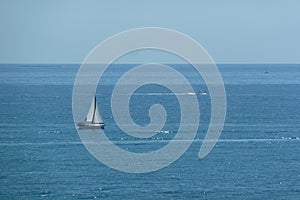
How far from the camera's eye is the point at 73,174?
87438 mm

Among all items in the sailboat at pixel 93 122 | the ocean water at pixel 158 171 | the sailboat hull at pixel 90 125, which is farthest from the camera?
the sailboat at pixel 93 122

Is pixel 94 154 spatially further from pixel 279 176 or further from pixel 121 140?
pixel 279 176

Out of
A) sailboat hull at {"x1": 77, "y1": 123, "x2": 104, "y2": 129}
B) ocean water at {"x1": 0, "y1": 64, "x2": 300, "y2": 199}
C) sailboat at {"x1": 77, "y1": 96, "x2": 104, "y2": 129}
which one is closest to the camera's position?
ocean water at {"x1": 0, "y1": 64, "x2": 300, "y2": 199}

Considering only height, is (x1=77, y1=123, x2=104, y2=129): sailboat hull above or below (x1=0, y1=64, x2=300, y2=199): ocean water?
below

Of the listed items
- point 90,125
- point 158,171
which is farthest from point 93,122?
point 158,171

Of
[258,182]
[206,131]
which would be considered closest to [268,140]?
[206,131]

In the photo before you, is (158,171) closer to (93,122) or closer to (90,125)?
(90,125)

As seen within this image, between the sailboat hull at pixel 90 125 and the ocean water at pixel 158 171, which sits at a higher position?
the ocean water at pixel 158 171

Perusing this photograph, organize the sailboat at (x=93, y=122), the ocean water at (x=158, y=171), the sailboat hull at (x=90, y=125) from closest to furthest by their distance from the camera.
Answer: the ocean water at (x=158, y=171)
the sailboat hull at (x=90, y=125)
the sailboat at (x=93, y=122)

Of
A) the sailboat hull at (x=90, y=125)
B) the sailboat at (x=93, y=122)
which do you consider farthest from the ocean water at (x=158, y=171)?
the sailboat at (x=93, y=122)

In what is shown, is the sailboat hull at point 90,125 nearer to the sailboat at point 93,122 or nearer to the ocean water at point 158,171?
the sailboat at point 93,122

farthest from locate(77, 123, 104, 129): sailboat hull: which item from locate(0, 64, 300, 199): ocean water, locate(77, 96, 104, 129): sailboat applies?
locate(0, 64, 300, 199): ocean water

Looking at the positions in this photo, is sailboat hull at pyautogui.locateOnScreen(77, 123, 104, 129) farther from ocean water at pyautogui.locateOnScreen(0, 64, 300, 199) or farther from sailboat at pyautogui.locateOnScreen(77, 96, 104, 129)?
ocean water at pyautogui.locateOnScreen(0, 64, 300, 199)

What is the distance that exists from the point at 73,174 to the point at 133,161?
10.2 meters
